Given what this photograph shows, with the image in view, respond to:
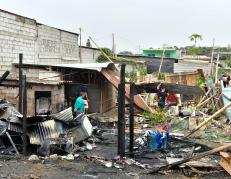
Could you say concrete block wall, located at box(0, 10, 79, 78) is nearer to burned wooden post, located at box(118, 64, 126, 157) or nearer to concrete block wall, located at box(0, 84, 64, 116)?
concrete block wall, located at box(0, 84, 64, 116)

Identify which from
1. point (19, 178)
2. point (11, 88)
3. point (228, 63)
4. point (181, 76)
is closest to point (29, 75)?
point (11, 88)

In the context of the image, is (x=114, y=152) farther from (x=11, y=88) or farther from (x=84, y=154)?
(x=11, y=88)

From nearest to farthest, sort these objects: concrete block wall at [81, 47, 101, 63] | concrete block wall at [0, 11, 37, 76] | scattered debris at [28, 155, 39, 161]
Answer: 1. scattered debris at [28, 155, 39, 161]
2. concrete block wall at [0, 11, 37, 76]
3. concrete block wall at [81, 47, 101, 63]

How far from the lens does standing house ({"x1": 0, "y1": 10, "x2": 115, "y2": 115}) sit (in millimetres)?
16969

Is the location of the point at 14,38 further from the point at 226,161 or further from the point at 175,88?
the point at 226,161

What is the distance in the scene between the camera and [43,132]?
39.4ft

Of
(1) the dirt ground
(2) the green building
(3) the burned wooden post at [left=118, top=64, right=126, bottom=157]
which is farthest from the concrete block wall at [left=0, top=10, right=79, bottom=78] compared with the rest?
(2) the green building

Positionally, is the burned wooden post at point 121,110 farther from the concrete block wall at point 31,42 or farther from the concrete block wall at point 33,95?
the concrete block wall at point 31,42

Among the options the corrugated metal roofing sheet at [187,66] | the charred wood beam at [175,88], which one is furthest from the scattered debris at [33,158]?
the corrugated metal roofing sheet at [187,66]

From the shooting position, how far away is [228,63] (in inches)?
1650

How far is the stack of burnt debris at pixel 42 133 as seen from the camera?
11.6 meters

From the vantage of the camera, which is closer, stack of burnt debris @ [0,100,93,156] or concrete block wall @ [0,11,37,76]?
stack of burnt debris @ [0,100,93,156]

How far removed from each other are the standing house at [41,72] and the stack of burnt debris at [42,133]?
4.30m

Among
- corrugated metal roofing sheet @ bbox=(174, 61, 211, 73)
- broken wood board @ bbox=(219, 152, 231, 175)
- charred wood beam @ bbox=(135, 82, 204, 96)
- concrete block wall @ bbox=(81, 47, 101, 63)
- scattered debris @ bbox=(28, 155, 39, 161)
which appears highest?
concrete block wall @ bbox=(81, 47, 101, 63)
